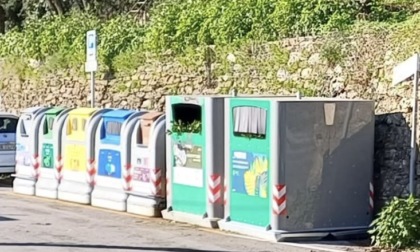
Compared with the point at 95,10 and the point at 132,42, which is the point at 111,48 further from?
the point at 95,10

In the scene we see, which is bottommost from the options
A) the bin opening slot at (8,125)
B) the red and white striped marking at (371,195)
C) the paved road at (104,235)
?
the paved road at (104,235)

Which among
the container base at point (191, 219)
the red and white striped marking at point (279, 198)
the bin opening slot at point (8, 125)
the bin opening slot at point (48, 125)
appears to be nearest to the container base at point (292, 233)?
the red and white striped marking at point (279, 198)

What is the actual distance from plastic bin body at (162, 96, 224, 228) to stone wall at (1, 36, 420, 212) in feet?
7.26

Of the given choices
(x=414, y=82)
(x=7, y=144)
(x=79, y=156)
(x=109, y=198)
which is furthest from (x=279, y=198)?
(x=7, y=144)

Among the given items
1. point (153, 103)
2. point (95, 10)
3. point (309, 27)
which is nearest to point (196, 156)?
point (309, 27)

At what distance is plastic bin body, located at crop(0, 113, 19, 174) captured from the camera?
2070cm

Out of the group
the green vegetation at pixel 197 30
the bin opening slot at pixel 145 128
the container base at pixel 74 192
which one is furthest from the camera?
the green vegetation at pixel 197 30

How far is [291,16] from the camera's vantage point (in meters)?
18.3

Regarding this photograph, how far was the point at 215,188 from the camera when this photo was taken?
14070 millimetres

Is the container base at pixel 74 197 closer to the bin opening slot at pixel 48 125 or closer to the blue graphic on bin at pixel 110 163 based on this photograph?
the blue graphic on bin at pixel 110 163

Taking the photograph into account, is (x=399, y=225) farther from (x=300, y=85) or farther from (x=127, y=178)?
(x=127, y=178)

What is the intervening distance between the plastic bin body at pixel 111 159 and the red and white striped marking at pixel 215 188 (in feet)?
7.51

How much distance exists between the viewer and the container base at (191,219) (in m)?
14.1

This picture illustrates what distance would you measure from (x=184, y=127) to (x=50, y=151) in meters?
4.19
